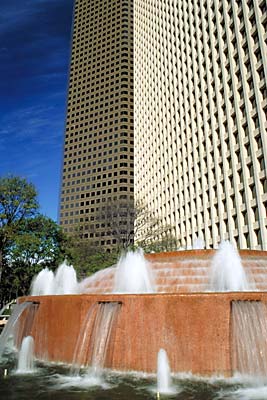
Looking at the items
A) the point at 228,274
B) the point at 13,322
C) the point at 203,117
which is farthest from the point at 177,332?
the point at 203,117

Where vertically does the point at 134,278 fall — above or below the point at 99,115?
below

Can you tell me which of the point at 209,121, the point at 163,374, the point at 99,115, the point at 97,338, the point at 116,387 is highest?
the point at 99,115

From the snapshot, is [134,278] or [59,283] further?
[59,283]

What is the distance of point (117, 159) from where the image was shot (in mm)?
118062

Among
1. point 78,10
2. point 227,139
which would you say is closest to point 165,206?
point 227,139

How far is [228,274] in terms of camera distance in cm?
1101

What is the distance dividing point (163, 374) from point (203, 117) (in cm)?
4318

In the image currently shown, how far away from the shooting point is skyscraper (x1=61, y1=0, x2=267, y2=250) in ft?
115

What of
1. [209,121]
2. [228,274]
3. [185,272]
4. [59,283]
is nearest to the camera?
[228,274]

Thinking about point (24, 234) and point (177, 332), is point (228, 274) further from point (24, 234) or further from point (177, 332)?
point (24, 234)

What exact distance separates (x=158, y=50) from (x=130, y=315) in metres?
69.4

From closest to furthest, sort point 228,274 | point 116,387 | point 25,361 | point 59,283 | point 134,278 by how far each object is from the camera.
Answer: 1. point 116,387
2. point 25,361
3. point 228,274
4. point 134,278
5. point 59,283

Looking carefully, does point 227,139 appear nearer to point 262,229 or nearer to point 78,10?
point 262,229

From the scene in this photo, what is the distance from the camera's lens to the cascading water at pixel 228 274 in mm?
10727
